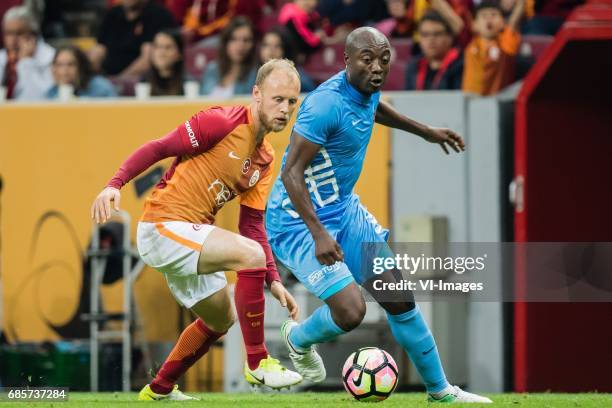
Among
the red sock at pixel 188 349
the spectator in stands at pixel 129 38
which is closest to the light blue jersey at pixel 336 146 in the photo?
the red sock at pixel 188 349

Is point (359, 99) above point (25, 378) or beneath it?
above

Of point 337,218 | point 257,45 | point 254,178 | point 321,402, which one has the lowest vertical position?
point 321,402

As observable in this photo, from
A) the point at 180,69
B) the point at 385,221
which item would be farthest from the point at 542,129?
the point at 180,69

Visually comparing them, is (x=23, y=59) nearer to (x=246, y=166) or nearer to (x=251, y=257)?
(x=246, y=166)

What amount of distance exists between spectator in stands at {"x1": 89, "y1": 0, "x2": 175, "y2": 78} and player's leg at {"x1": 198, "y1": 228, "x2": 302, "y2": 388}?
6.48 meters

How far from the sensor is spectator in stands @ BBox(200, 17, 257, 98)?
12.0 m

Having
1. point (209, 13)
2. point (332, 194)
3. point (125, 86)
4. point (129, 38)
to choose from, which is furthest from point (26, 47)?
point (332, 194)

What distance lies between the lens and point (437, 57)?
11.7 meters

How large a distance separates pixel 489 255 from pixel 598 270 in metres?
0.90

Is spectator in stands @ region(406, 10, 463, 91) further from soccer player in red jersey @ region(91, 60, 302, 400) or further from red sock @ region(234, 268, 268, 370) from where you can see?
red sock @ region(234, 268, 268, 370)

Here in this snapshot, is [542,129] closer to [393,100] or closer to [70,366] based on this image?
[393,100]

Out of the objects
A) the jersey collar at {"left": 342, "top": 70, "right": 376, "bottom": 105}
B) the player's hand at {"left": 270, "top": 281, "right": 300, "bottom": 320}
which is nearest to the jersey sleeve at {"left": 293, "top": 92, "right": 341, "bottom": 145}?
the jersey collar at {"left": 342, "top": 70, "right": 376, "bottom": 105}

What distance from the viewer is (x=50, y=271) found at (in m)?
12.1

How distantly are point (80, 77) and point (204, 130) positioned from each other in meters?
5.56
